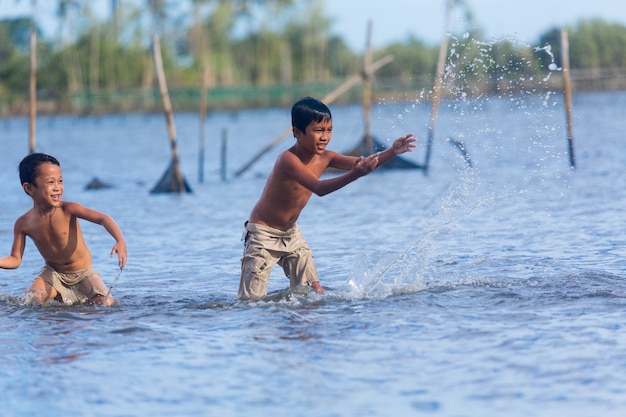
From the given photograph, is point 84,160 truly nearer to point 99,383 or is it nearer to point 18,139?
point 18,139

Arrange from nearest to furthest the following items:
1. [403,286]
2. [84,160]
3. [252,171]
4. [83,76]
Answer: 1. [403,286]
2. [252,171]
3. [84,160]
4. [83,76]

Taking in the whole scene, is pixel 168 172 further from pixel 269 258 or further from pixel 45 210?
pixel 269 258

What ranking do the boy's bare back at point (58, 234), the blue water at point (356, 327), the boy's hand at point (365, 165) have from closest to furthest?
the blue water at point (356, 327) < the boy's hand at point (365, 165) < the boy's bare back at point (58, 234)

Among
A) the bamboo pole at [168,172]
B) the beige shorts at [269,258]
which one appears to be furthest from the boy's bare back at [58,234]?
the bamboo pole at [168,172]

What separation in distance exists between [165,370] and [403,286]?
236 centimetres

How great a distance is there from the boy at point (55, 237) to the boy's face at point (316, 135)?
1.26 metres

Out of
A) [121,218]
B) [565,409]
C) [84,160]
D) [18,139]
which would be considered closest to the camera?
[565,409]

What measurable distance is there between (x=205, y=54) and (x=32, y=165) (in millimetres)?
68668

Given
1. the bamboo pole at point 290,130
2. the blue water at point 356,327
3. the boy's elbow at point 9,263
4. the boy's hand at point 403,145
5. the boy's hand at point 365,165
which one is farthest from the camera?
the bamboo pole at point 290,130

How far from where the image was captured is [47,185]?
6.13 metres

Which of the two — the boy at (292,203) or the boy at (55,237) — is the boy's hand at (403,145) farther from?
the boy at (55,237)

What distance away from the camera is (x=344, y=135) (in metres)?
44.4

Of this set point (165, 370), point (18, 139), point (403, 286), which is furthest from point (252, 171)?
point (18, 139)

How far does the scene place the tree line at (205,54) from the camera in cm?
6875
